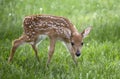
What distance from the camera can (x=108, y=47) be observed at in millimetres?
9688

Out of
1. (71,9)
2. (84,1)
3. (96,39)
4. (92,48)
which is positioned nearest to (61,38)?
(92,48)

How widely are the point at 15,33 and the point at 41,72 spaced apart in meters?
3.00

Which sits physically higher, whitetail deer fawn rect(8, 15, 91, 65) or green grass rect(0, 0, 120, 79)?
whitetail deer fawn rect(8, 15, 91, 65)

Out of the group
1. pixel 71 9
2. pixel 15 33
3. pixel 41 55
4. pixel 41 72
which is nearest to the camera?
pixel 41 72

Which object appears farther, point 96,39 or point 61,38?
point 96,39

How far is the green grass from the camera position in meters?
7.72

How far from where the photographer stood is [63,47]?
1005 centimetres

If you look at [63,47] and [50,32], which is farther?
[63,47]

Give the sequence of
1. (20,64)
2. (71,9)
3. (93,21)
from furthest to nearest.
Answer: (71,9) → (93,21) → (20,64)

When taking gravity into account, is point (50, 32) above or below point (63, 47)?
above

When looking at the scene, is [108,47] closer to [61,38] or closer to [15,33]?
[61,38]

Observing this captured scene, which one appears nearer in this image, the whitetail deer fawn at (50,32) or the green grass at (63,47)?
the green grass at (63,47)

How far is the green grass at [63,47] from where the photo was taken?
7.72m

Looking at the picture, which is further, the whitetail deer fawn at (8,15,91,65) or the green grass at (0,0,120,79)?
the whitetail deer fawn at (8,15,91,65)
